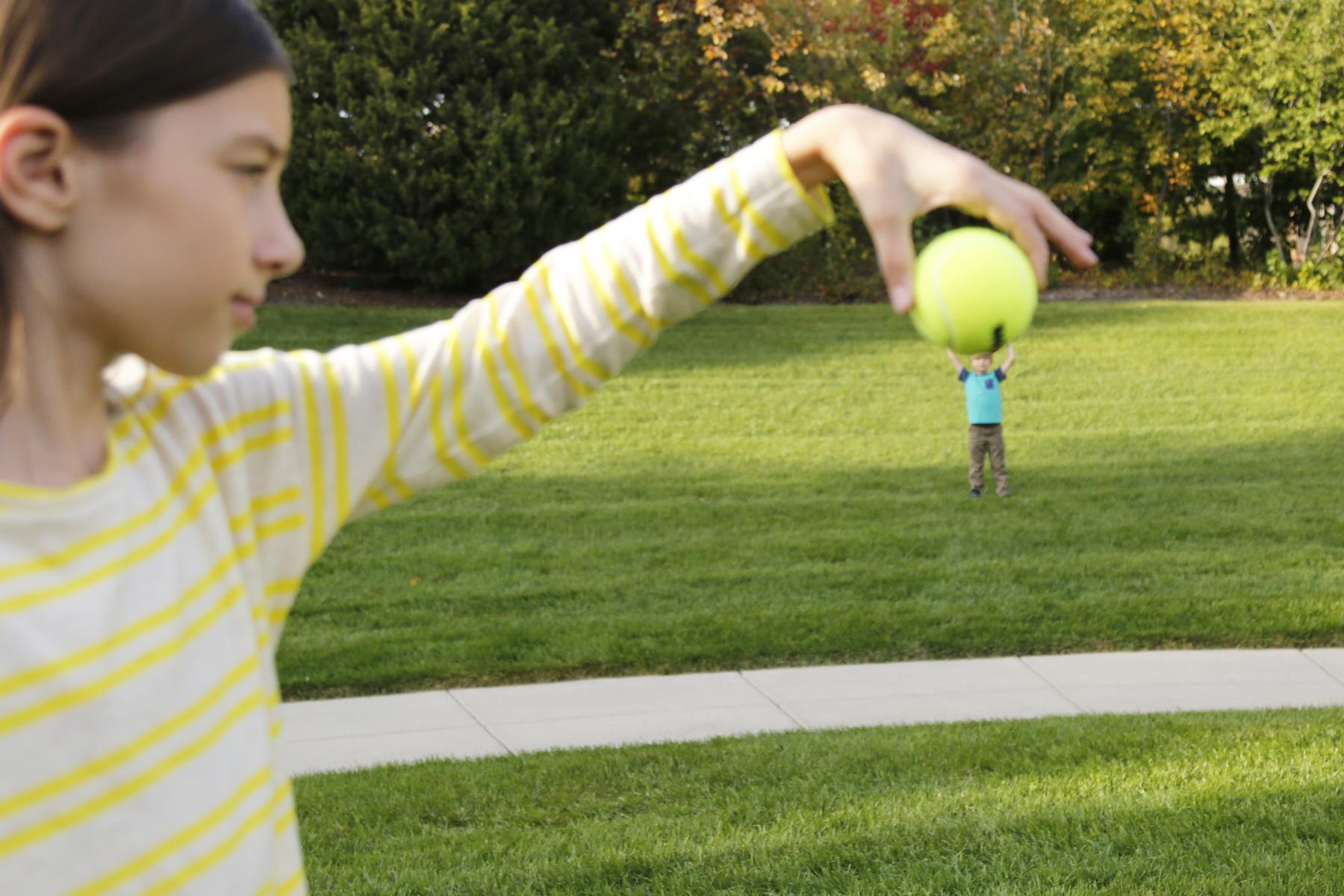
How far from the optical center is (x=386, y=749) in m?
5.73

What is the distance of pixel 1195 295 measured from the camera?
64.7 feet

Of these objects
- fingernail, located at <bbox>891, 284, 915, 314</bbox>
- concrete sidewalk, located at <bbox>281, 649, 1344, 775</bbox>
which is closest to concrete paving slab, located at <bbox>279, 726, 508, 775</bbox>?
concrete sidewalk, located at <bbox>281, 649, 1344, 775</bbox>

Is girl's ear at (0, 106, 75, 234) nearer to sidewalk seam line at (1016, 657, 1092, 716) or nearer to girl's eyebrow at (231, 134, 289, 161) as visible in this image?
girl's eyebrow at (231, 134, 289, 161)

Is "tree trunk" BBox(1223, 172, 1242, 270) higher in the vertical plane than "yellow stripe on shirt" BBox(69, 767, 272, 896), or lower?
lower

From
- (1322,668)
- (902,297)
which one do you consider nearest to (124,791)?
(902,297)

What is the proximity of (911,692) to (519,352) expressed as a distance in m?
4.90

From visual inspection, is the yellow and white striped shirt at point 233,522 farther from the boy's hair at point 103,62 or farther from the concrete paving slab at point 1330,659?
the concrete paving slab at point 1330,659

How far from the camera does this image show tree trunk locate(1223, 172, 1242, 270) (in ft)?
70.1

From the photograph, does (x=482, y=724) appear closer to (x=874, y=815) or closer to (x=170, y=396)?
(x=874, y=815)

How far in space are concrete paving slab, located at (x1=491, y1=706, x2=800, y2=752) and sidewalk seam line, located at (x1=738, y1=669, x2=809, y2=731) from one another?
0.02 metres

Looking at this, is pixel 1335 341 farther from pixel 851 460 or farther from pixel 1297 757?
pixel 1297 757

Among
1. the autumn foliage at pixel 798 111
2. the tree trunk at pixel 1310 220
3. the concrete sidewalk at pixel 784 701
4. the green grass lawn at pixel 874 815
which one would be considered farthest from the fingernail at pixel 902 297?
the tree trunk at pixel 1310 220

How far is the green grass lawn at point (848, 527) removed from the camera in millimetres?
7129

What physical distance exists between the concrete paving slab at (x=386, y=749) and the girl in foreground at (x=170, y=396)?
13.4 ft
